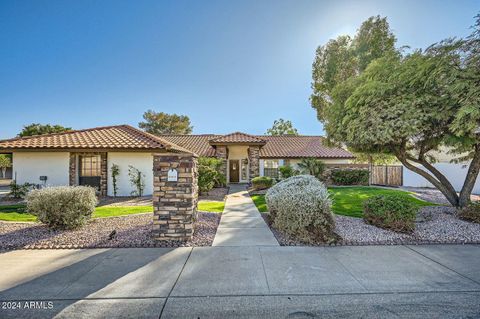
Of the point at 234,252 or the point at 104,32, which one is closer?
the point at 234,252

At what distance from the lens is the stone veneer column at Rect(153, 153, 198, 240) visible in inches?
213

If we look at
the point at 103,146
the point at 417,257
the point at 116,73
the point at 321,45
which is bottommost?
the point at 417,257

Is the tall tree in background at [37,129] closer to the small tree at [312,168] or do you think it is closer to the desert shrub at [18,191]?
the desert shrub at [18,191]

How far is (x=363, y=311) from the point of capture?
2869 mm

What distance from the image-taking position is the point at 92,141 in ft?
43.2

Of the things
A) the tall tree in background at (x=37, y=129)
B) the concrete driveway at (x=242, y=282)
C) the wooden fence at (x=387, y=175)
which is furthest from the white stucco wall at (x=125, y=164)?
the tall tree in background at (x=37, y=129)

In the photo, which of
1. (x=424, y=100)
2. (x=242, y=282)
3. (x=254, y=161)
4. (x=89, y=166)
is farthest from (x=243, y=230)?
(x=254, y=161)

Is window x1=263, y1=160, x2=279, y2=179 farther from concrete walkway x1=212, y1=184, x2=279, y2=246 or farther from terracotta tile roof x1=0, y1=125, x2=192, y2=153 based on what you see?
concrete walkway x1=212, y1=184, x2=279, y2=246

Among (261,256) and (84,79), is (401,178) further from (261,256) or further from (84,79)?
(84,79)

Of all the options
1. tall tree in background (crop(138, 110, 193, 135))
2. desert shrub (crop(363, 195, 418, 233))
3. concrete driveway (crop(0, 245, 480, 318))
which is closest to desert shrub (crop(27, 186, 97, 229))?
concrete driveway (crop(0, 245, 480, 318))

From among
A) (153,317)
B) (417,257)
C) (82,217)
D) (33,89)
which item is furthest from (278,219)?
(33,89)

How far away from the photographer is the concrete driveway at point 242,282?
289cm

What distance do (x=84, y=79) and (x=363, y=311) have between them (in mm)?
15915

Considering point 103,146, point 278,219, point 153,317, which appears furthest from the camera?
point 103,146
